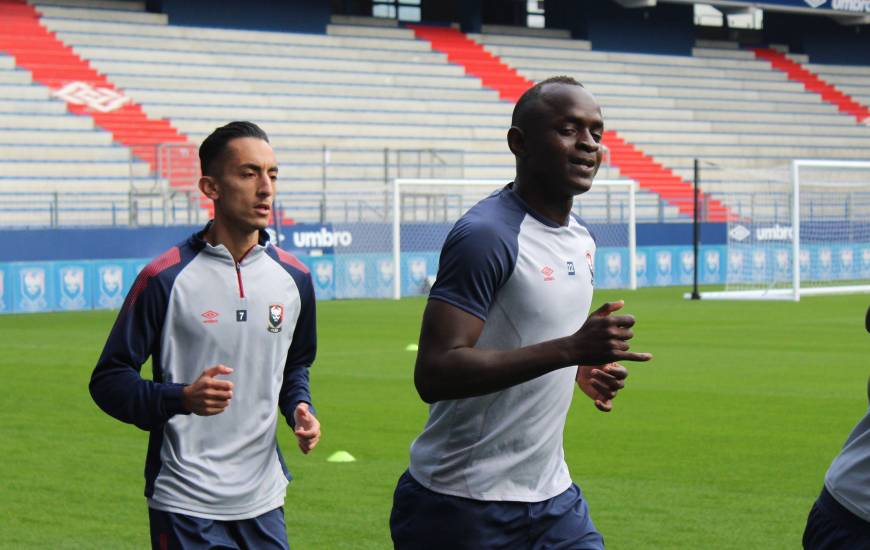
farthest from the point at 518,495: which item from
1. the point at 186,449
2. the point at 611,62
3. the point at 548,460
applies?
the point at 611,62

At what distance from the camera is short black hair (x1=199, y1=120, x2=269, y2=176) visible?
15.1 ft

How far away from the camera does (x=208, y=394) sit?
409 cm

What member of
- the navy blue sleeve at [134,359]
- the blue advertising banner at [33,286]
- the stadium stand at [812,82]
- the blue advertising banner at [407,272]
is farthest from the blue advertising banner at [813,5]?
the navy blue sleeve at [134,359]

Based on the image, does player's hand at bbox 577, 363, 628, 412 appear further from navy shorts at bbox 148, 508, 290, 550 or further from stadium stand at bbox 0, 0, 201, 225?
stadium stand at bbox 0, 0, 201, 225

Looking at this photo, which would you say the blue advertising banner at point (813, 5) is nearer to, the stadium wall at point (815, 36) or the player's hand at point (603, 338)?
the stadium wall at point (815, 36)

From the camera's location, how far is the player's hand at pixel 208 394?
4.10 meters

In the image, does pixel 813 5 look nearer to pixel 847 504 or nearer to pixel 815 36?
pixel 815 36

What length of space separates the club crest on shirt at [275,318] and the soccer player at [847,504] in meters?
1.68

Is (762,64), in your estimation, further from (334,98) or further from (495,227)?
(495,227)

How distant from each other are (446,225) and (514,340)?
27.6 meters

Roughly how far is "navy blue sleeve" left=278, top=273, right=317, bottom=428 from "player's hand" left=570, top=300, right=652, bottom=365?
4.67ft

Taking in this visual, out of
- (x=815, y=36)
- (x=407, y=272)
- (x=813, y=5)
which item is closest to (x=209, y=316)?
(x=407, y=272)

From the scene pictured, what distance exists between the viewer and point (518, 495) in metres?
3.89

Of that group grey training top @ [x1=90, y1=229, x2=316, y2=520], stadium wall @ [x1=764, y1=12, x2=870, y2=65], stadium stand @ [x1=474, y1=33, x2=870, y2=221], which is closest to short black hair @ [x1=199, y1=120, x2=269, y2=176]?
grey training top @ [x1=90, y1=229, x2=316, y2=520]
